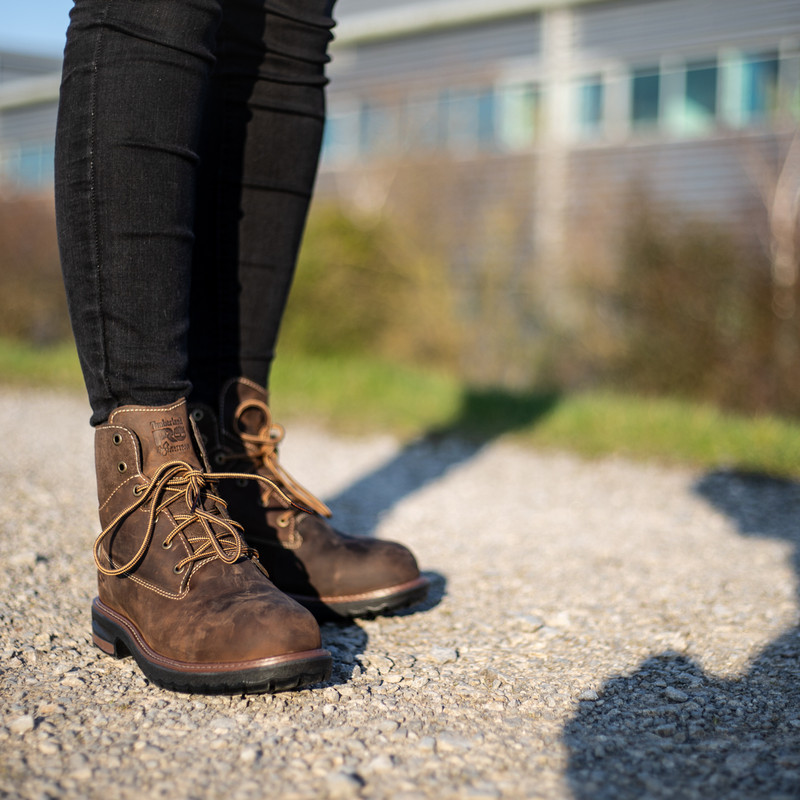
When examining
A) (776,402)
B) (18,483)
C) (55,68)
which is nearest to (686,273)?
(776,402)

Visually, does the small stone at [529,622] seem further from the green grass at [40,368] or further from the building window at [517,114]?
the building window at [517,114]

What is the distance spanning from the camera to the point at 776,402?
567 cm

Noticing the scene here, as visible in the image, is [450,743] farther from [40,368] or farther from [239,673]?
[40,368]

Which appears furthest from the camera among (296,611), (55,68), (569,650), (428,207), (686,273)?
(55,68)

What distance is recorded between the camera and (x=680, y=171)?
1130cm

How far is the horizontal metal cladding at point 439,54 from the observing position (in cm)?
1268

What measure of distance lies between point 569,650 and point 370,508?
1.11m

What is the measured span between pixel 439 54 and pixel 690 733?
13556 mm

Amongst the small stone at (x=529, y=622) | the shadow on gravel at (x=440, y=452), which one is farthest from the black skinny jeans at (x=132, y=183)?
the shadow on gravel at (x=440, y=452)

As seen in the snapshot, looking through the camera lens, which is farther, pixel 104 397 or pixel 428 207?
pixel 428 207

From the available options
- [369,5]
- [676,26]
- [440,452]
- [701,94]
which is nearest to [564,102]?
[676,26]

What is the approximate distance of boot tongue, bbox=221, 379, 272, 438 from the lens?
4.90ft

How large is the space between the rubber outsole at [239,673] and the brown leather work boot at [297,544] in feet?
0.98

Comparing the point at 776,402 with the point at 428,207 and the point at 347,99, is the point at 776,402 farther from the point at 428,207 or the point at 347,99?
the point at 347,99
